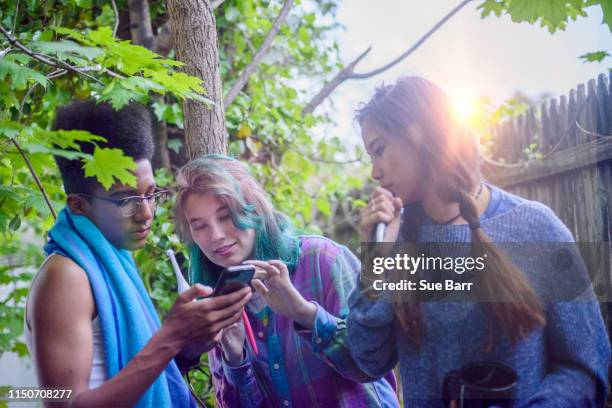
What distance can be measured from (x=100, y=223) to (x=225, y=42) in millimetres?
1213

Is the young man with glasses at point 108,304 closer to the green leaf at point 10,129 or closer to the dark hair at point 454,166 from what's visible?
the green leaf at point 10,129

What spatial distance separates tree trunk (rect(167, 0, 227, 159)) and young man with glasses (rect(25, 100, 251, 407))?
0.23 metres

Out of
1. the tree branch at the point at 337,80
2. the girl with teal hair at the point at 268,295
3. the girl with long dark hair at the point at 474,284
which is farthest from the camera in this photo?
the tree branch at the point at 337,80

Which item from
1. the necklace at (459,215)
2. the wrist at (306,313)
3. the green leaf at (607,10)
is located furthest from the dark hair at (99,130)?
the green leaf at (607,10)

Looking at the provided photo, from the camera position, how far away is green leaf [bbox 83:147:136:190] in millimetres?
1046

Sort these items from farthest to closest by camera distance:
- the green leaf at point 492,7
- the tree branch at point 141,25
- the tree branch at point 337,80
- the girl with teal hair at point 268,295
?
the tree branch at point 141,25, the tree branch at point 337,80, the green leaf at point 492,7, the girl with teal hair at point 268,295

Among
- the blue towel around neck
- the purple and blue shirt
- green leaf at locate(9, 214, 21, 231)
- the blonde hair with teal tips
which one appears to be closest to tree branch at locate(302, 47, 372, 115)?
the blonde hair with teal tips

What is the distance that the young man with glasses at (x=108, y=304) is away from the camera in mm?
1029

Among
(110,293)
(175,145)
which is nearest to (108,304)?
(110,293)

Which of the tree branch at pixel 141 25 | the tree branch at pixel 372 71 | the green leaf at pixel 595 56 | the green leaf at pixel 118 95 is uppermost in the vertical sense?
the tree branch at pixel 141 25

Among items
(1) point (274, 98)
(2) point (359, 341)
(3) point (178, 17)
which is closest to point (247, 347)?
(2) point (359, 341)

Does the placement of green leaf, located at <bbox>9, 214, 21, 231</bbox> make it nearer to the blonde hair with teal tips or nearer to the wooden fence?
the blonde hair with teal tips

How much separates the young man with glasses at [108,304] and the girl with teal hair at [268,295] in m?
0.10

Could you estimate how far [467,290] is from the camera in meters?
1.08
